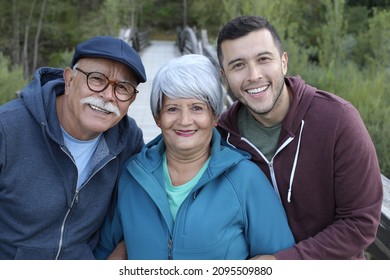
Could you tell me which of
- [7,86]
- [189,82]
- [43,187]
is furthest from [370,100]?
[7,86]

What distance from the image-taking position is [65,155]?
2510 millimetres

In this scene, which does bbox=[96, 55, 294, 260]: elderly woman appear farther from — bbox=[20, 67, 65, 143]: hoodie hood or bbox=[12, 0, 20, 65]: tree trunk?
bbox=[12, 0, 20, 65]: tree trunk

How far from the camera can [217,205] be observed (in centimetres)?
233

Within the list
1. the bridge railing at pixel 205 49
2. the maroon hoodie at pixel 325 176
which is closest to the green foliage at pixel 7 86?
the bridge railing at pixel 205 49

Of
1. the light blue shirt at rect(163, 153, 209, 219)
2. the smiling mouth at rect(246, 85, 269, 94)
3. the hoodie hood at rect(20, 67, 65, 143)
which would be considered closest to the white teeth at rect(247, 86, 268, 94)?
the smiling mouth at rect(246, 85, 269, 94)

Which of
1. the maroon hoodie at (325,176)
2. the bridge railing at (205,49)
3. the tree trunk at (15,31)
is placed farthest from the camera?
the tree trunk at (15,31)

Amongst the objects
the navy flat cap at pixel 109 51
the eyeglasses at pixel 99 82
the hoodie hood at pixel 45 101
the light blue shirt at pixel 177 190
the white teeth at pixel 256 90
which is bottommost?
the light blue shirt at pixel 177 190

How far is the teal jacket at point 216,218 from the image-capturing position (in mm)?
2318

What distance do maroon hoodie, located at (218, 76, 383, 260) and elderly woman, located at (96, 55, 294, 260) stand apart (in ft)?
0.39

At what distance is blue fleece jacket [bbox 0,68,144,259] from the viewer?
2.41 m

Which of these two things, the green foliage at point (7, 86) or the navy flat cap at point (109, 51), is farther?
the green foliage at point (7, 86)

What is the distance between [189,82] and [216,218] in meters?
0.70

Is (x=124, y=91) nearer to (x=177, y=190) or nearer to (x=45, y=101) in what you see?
(x=45, y=101)

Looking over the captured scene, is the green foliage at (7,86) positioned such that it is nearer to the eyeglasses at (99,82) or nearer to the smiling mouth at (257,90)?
the eyeglasses at (99,82)
